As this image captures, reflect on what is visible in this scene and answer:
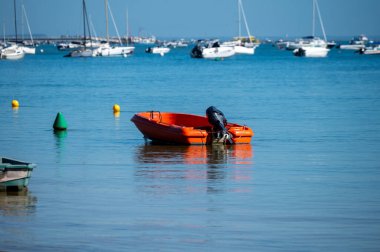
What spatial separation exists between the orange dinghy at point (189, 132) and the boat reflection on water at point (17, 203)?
25.8ft

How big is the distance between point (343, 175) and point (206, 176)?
10.5 ft

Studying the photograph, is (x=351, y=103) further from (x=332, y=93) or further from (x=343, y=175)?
(x=343, y=175)

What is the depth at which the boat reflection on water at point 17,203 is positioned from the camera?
1608 centimetres

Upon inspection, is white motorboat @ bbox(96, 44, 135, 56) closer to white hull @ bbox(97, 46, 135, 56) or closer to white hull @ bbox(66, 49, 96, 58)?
white hull @ bbox(97, 46, 135, 56)

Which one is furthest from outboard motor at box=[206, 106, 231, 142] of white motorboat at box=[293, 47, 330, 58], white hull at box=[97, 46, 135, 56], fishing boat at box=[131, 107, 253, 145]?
white motorboat at box=[293, 47, 330, 58]

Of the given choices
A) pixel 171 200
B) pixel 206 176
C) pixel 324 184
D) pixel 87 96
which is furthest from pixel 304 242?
pixel 87 96

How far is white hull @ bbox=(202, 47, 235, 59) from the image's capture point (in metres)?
128

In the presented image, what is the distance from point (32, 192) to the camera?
59.5 ft

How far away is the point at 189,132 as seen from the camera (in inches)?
995

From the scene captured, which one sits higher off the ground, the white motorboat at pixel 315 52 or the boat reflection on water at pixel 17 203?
the boat reflection on water at pixel 17 203

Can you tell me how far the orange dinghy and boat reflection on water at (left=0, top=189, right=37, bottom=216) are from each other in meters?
7.87

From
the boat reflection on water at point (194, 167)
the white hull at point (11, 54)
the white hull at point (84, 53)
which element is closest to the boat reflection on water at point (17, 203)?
the boat reflection on water at point (194, 167)

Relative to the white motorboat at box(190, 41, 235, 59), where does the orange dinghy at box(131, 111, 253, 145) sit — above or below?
above

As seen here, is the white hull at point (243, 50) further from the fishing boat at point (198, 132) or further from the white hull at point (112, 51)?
the fishing boat at point (198, 132)
